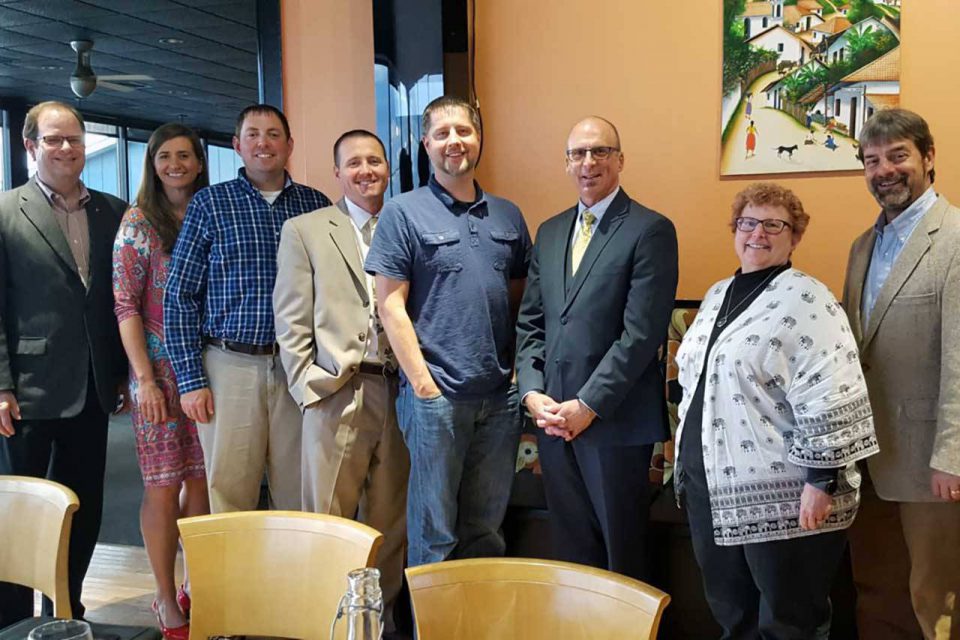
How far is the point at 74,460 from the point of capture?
9.31 feet

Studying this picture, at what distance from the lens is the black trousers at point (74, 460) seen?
2740mm

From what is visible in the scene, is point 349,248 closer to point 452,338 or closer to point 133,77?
point 452,338

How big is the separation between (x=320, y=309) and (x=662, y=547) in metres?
1.29

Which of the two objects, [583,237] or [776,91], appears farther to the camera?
[776,91]

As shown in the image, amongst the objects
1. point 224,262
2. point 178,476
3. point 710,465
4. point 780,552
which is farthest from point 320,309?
point 780,552

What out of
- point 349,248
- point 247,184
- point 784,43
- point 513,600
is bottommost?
point 513,600

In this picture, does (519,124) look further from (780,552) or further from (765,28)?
(780,552)

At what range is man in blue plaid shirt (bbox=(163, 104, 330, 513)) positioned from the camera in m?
2.63

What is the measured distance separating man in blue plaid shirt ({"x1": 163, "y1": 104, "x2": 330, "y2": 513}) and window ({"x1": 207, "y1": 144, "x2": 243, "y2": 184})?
701mm

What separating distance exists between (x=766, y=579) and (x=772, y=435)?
0.35 m

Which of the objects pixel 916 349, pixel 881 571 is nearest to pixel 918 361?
pixel 916 349

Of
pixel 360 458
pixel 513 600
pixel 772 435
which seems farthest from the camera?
pixel 360 458

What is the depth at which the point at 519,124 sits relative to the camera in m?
3.38

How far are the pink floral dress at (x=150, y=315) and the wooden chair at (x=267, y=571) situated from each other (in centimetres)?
133
